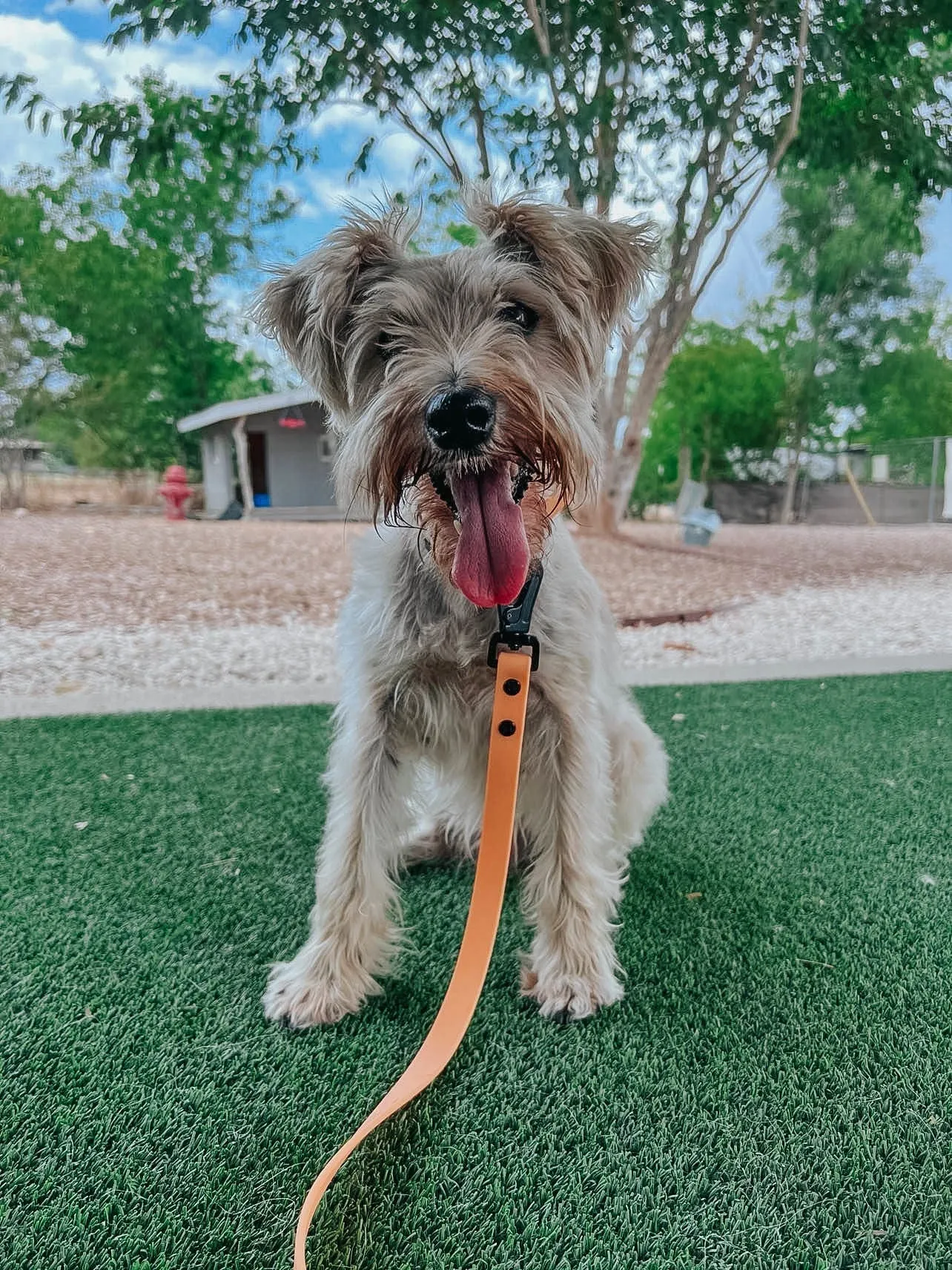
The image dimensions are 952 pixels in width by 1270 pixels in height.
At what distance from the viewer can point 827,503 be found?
497 cm

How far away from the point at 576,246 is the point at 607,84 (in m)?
3.32

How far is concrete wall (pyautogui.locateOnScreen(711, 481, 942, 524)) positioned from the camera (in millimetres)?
4613

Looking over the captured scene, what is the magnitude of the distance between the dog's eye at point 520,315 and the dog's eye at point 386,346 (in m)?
0.21

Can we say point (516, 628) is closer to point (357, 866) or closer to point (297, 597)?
point (357, 866)

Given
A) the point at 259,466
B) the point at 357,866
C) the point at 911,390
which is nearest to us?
the point at 357,866

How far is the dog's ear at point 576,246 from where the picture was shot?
1.44 m

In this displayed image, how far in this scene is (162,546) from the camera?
429cm

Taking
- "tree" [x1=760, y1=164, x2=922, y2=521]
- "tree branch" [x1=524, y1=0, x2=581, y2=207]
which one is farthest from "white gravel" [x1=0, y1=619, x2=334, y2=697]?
"tree" [x1=760, y1=164, x2=922, y2=521]

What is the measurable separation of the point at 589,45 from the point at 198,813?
4.12m

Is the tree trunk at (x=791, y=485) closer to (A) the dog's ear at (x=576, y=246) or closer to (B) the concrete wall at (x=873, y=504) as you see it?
(B) the concrete wall at (x=873, y=504)

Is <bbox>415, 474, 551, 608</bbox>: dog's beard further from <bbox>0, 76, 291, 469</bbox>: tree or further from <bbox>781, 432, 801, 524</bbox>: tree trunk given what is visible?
<bbox>781, 432, 801, 524</bbox>: tree trunk

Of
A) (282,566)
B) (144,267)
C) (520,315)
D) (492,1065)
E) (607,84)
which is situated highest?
(607,84)

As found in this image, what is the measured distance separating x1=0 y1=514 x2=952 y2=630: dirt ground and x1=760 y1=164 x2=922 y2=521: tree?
458 millimetres

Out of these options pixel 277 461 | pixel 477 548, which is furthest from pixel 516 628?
pixel 277 461
